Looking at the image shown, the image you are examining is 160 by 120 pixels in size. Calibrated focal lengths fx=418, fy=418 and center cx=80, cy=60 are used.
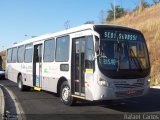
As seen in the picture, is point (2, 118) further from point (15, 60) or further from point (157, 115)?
point (15, 60)

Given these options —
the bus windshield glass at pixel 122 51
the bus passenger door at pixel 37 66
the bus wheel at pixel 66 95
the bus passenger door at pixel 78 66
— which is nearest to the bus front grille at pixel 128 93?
the bus windshield glass at pixel 122 51

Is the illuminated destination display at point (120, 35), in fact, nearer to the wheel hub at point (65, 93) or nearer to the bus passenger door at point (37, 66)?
the wheel hub at point (65, 93)

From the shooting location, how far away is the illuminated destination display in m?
14.2

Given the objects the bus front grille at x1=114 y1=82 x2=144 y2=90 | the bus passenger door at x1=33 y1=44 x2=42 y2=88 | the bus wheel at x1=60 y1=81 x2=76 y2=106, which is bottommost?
the bus wheel at x1=60 y1=81 x2=76 y2=106

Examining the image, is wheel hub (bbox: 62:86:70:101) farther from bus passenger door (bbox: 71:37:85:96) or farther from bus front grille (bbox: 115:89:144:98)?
bus front grille (bbox: 115:89:144:98)

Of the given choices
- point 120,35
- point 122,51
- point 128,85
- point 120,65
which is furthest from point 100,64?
point 120,35

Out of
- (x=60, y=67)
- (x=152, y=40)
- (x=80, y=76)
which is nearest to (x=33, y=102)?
(x=60, y=67)

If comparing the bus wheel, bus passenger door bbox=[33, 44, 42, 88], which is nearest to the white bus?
the bus wheel

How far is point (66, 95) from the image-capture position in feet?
53.0

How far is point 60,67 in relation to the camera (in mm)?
16844

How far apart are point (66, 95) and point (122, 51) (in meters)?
3.17

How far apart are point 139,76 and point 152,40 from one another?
26.9 meters

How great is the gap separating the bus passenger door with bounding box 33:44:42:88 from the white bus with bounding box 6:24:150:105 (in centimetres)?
268

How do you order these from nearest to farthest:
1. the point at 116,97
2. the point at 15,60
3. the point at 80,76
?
the point at 116,97 → the point at 80,76 → the point at 15,60
